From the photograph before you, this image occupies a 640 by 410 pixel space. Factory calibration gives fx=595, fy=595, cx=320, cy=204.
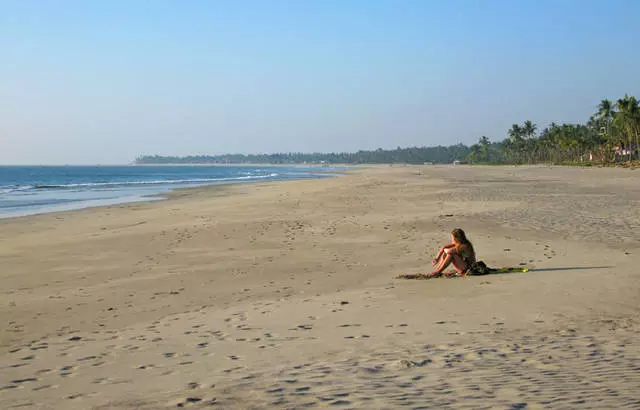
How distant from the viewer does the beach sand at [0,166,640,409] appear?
4961 mm

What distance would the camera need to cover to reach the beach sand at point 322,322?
16.3ft

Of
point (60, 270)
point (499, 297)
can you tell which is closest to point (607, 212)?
point (499, 297)

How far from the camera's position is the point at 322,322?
7.62 m

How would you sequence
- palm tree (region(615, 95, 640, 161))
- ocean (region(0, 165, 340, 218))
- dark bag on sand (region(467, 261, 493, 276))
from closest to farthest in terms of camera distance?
dark bag on sand (region(467, 261, 493, 276)) → ocean (region(0, 165, 340, 218)) → palm tree (region(615, 95, 640, 161))

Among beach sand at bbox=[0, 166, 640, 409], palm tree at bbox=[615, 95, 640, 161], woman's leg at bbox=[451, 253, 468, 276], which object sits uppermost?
palm tree at bbox=[615, 95, 640, 161]

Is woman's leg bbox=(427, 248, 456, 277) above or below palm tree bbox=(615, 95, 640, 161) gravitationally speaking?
below

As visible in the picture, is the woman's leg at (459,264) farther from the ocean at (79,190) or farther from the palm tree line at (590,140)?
the palm tree line at (590,140)

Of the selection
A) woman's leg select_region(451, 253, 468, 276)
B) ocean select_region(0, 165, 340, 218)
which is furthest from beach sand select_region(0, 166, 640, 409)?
ocean select_region(0, 165, 340, 218)

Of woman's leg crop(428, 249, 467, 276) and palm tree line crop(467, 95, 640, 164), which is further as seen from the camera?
palm tree line crop(467, 95, 640, 164)

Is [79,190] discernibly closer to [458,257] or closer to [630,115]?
[458,257]

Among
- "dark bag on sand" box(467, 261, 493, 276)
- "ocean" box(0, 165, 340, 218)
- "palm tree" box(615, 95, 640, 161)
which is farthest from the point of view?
"palm tree" box(615, 95, 640, 161)

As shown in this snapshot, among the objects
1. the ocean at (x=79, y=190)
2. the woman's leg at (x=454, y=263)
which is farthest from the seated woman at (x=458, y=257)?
the ocean at (x=79, y=190)

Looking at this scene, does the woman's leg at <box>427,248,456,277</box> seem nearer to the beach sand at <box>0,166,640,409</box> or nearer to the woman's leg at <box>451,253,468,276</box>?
the woman's leg at <box>451,253,468,276</box>

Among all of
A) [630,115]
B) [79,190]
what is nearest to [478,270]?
[79,190]
